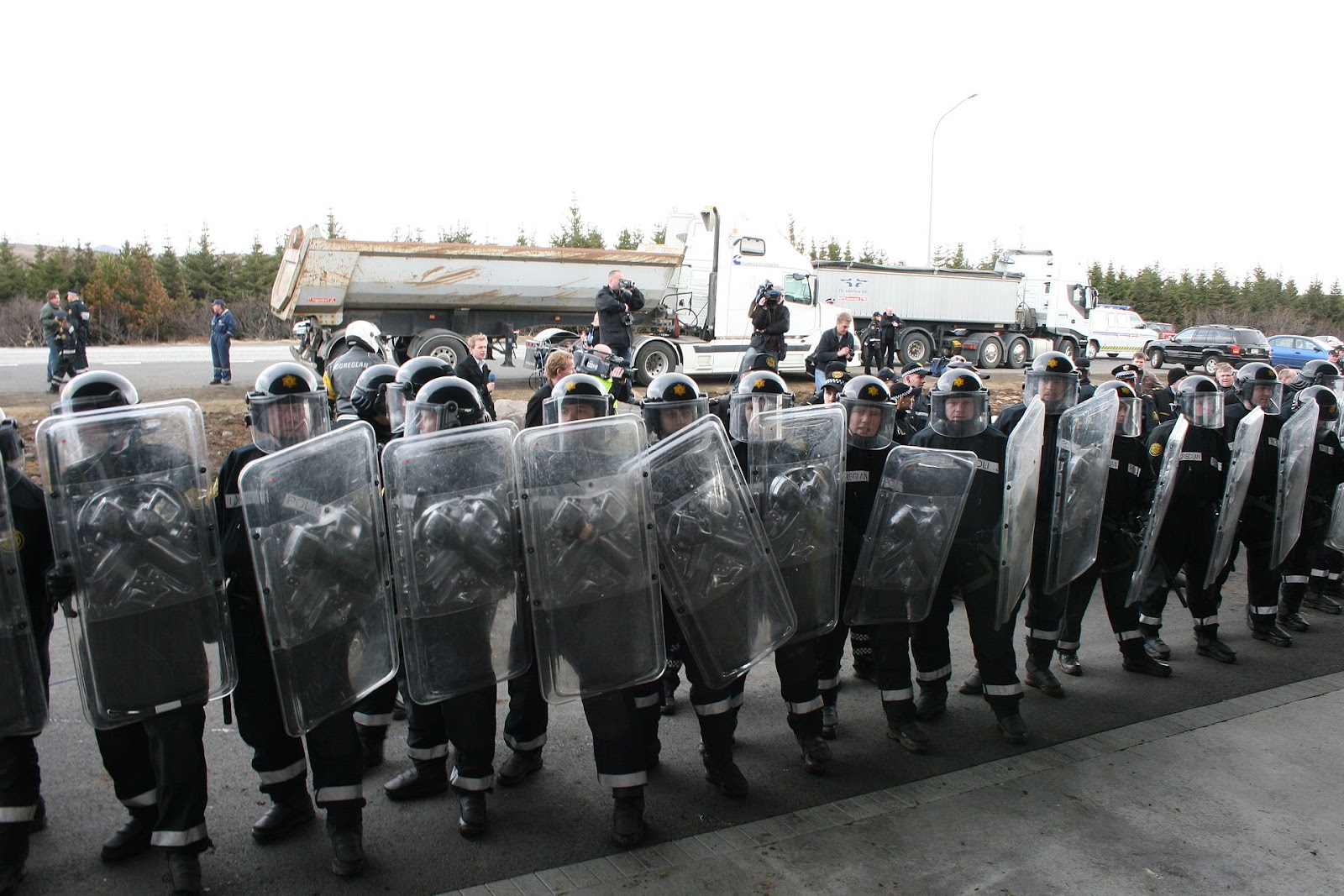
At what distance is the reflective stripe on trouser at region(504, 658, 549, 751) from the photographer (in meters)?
3.99

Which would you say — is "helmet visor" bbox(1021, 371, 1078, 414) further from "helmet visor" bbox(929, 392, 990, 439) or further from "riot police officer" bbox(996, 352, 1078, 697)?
"helmet visor" bbox(929, 392, 990, 439)

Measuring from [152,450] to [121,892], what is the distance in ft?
5.14

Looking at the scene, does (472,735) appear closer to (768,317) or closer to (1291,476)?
(1291,476)

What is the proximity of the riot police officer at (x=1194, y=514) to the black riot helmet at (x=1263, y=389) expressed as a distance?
4.03 feet

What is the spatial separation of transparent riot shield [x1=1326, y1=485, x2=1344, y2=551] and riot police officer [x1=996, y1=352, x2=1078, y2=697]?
283cm

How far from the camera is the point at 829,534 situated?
408 centimetres

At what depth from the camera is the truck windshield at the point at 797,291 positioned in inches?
705

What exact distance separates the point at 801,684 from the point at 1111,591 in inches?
96.0

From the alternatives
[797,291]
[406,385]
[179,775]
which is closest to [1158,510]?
[406,385]

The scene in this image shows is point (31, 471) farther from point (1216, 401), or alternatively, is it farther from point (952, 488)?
point (1216, 401)

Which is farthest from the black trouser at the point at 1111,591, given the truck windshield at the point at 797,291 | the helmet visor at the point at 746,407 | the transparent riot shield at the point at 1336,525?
the truck windshield at the point at 797,291

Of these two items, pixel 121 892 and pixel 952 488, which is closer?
pixel 121 892

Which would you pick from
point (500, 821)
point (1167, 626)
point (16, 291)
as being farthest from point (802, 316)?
point (16, 291)

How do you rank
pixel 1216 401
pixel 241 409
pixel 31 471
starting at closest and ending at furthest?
pixel 1216 401, pixel 31 471, pixel 241 409
